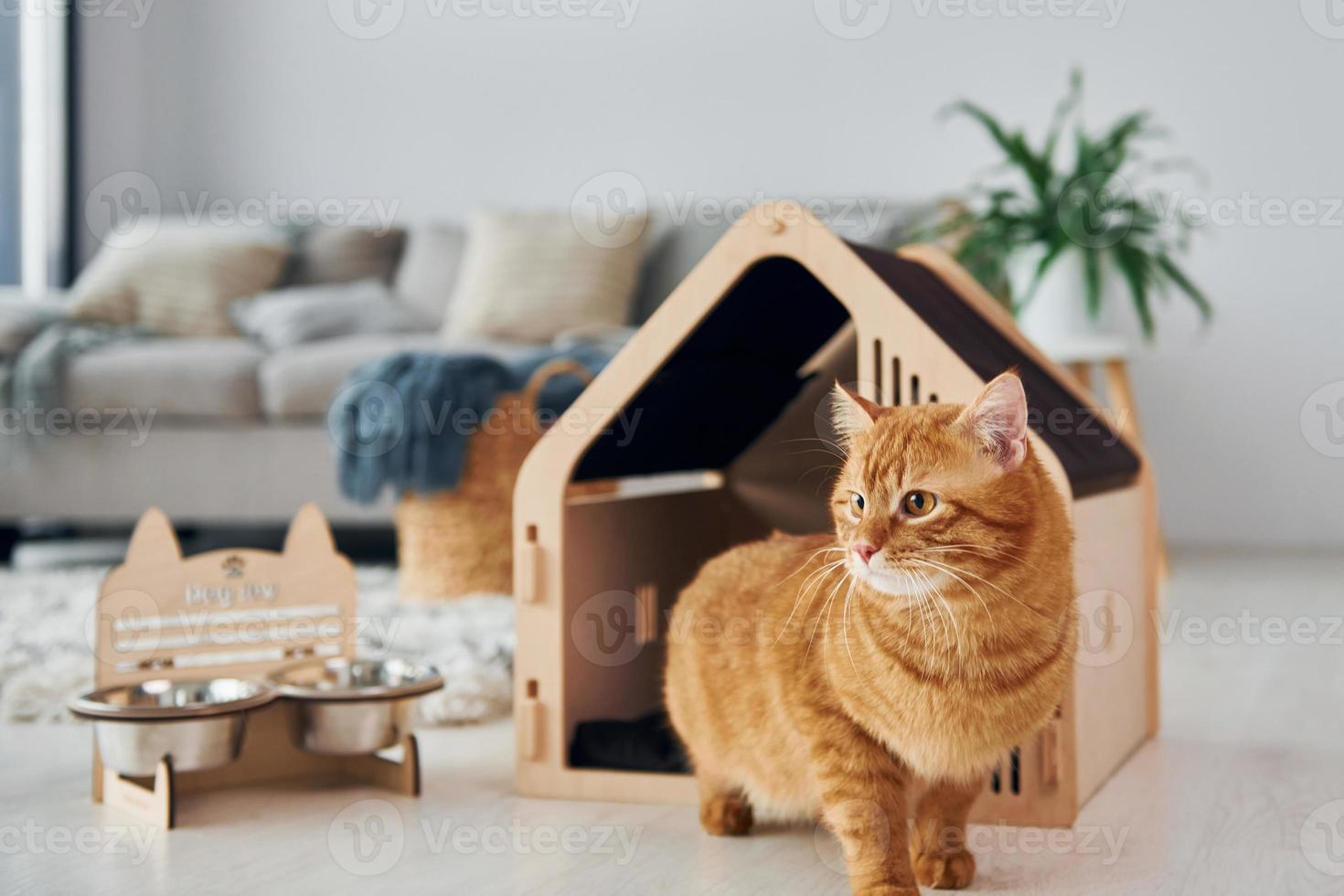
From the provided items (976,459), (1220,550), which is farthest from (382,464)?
(1220,550)

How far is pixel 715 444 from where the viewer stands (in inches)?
71.2

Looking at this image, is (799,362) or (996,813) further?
(799,362)

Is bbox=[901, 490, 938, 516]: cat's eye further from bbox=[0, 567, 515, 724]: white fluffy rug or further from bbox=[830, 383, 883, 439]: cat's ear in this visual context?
bbox=[0, 567, 515, 724]: white fluffy rug

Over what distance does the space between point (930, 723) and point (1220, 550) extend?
9.36 ft

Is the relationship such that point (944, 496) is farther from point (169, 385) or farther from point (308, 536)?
point (169, 385)

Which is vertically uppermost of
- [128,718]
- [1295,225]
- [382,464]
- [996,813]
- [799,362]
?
[1295,225]

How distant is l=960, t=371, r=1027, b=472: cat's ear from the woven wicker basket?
1.64 m

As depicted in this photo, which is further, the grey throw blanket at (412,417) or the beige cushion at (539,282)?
the beige cushion at (539,282)

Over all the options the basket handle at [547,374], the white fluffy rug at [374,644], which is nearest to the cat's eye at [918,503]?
the white fluffy rug at [374,644]

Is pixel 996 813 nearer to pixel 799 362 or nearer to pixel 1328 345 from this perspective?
pixel 799 362

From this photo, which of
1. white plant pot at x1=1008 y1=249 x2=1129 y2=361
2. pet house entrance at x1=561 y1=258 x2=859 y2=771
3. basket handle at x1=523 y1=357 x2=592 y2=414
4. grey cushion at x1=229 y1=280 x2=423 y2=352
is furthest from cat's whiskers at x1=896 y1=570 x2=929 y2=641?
grey cushion at x1=229 y1=280 x2=423 y2=352

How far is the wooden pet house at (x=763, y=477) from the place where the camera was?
50.2 inches

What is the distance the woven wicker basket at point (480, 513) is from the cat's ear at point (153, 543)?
3.83ft

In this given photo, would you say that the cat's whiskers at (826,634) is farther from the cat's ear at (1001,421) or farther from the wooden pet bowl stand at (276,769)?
the wooden pet bowl stand at (276,769)
